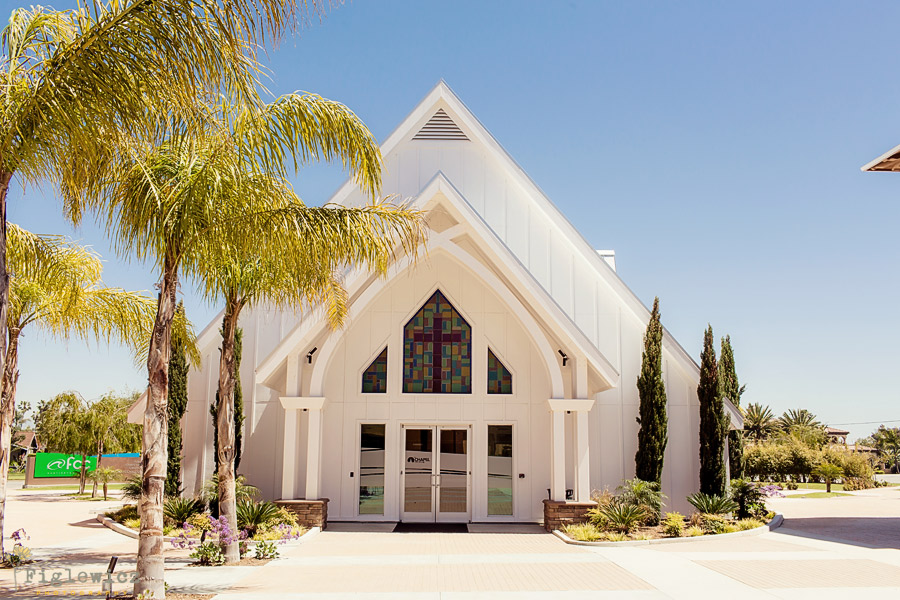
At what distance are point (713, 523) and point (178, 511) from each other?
11.3m

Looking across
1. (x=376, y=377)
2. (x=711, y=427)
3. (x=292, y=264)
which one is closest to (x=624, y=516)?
(x=711, y=427)

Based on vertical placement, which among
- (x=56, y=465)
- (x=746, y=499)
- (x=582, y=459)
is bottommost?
(x=56, y=465)

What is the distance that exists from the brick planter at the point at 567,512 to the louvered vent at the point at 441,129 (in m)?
9.87

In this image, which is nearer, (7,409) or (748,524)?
(7,409)

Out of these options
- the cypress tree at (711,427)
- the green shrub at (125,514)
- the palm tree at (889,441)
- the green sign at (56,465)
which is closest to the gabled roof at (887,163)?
the cypress tree at (711,427)

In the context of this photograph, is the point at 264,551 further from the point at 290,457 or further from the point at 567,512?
the point at 567,512

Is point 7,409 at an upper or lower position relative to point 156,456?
upper

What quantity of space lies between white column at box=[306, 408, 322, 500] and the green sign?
28.3 m

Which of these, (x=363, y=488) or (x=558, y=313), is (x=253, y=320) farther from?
(x=558, y=313)

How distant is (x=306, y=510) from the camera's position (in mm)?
16125

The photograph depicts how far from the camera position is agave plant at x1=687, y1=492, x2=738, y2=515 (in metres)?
16.8

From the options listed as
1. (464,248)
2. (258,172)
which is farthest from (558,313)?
(258,172)

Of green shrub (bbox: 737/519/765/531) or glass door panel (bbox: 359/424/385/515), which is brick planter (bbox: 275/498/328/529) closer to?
glass door panel (bbox: 359/424/385/515)

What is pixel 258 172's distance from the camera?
32.9ft
